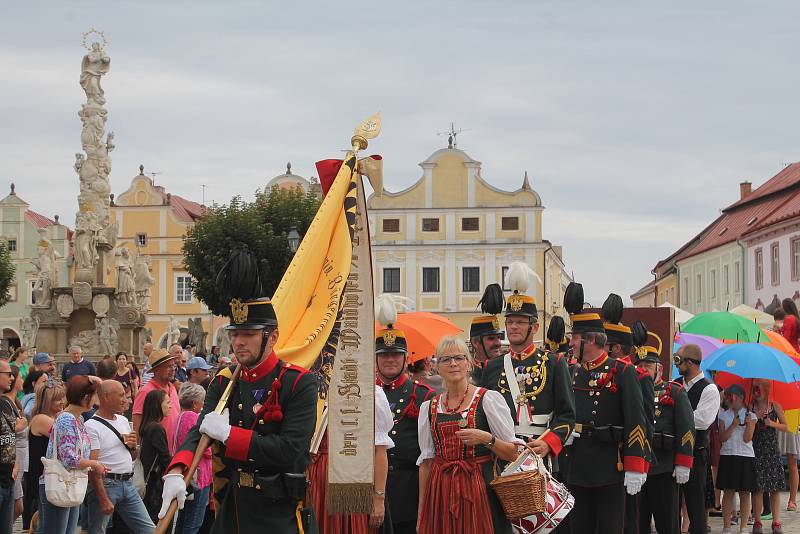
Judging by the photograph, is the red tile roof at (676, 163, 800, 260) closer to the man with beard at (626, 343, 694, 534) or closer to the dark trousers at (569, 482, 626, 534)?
the man with beard at (626, 343, 694, 534)

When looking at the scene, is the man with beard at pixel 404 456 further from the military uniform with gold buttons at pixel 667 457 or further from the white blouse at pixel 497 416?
the military uniform with gold buttons at pixel 667 457

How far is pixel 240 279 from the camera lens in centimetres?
626

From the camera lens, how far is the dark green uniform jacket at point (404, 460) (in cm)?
918

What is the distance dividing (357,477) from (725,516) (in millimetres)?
7915

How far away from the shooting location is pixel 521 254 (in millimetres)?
74125

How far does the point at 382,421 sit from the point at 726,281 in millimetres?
60590

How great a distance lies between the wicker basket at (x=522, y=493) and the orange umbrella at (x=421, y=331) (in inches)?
186

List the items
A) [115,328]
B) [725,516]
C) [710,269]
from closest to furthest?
[725,516] → [115,328] → [710,269]

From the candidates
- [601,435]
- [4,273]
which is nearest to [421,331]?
[601,435]

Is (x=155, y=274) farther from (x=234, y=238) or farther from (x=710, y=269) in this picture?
(x=710, y=269)

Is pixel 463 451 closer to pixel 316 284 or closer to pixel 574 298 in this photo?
pixel 316 284

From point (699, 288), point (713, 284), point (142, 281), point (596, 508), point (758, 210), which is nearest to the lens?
point (596, 508)

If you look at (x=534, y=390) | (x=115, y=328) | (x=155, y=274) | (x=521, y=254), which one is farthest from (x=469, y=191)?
(x=534, y=390)

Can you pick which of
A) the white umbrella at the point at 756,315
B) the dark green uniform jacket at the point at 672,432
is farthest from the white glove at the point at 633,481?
the white umbrella at the point at 756,315
